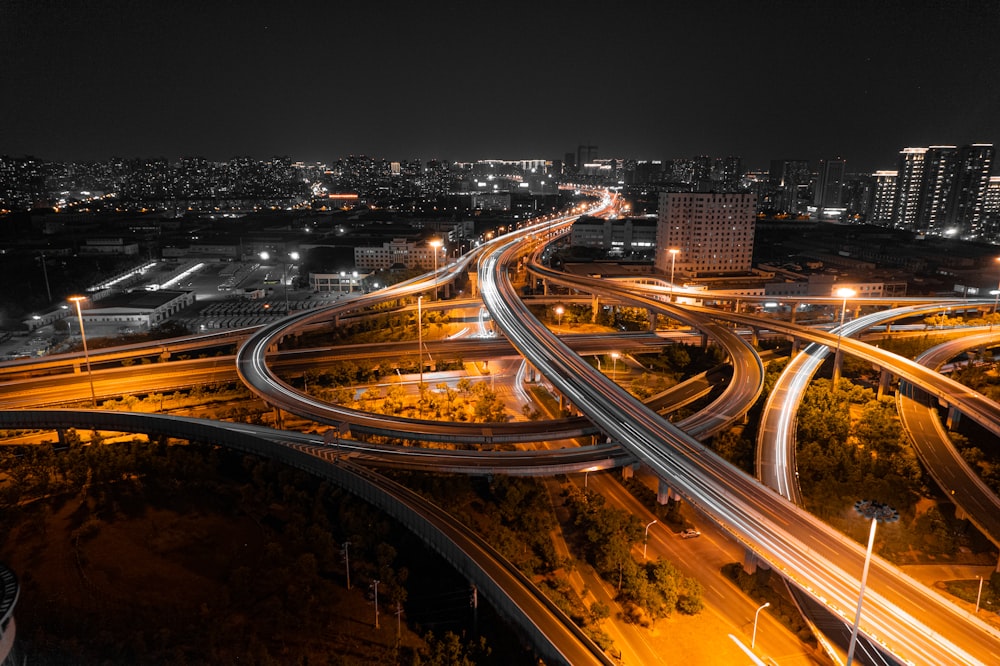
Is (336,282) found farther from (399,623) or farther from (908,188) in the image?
(908,188)

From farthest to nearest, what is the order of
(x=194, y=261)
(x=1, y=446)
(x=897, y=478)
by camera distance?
1. (x=194, y=261)
2. (x=1, y=446)
3. (x=897, y=478)

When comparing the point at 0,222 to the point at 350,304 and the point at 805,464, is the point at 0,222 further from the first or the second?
the point at 805,464

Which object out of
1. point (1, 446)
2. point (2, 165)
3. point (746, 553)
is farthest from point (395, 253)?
point (2, 165)

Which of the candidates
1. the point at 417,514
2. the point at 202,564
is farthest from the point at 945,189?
the point at 202,564

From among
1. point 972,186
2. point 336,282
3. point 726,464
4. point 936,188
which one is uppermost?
point 972,186

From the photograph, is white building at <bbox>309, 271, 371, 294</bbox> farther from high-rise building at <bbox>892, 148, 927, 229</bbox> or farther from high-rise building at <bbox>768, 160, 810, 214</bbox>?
high-rise building at <bbox>768, 160, 810, 214</bbox>

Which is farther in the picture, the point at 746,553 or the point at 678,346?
the point at 678,346

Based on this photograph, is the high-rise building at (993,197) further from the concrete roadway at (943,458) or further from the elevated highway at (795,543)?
the elevated highway at (795,543)
